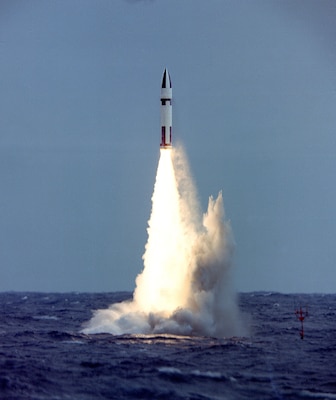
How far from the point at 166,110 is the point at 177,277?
43.3 ft

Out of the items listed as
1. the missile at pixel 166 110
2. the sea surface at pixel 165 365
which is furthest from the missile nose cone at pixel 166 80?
the sea surface at pixel 165 365

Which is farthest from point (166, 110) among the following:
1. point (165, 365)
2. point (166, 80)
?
point (165, 365)

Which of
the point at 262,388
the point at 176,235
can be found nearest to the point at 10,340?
the point at 176,235

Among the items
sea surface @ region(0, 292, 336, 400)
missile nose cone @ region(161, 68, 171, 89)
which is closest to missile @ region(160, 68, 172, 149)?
missile nose cone @ region(161, 68, 171, 89)

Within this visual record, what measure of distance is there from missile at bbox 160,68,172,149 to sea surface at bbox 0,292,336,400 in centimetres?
1574

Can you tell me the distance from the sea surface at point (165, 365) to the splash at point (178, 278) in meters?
2.01

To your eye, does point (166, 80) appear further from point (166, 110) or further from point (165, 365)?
point (165, 365)

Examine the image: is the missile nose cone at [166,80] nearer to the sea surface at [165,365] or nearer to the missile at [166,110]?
the missile at [166,110]

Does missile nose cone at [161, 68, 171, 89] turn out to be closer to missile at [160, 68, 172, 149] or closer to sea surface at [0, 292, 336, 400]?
missile at [160, 68, 172, 149]

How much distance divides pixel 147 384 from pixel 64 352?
13.5 m

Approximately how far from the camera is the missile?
76363 mm

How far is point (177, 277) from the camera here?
255 feet

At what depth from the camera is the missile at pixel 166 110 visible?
251 feet

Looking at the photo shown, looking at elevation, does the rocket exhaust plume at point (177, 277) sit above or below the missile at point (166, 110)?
below
